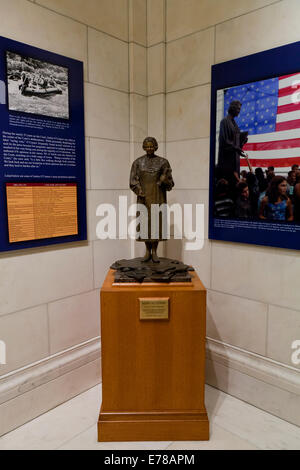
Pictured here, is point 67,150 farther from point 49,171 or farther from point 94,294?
point 94,294

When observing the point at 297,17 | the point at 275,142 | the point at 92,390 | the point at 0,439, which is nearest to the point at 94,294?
the point at 92,390

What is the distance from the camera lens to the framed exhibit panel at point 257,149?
6.88 feet

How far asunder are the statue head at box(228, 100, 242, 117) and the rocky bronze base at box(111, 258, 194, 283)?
47.0 inches

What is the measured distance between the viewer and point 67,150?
2.36 m

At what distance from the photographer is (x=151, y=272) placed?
2.09m

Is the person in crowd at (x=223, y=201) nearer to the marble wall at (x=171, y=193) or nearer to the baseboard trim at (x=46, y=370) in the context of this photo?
the marble wall at (x=171, y=193)

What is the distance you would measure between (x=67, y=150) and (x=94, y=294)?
3.92 feet

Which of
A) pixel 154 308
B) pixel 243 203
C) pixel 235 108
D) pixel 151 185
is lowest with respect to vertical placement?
pixel 154 308

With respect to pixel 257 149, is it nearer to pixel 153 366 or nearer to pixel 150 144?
pixel 150 144

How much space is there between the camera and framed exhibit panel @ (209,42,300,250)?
6.88ft

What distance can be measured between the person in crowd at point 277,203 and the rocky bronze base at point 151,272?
70 centimetres

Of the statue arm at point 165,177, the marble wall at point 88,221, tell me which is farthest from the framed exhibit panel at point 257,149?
the marble wall at point 88,221

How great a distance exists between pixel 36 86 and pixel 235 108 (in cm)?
142

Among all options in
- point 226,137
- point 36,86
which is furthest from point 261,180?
point 36,86
